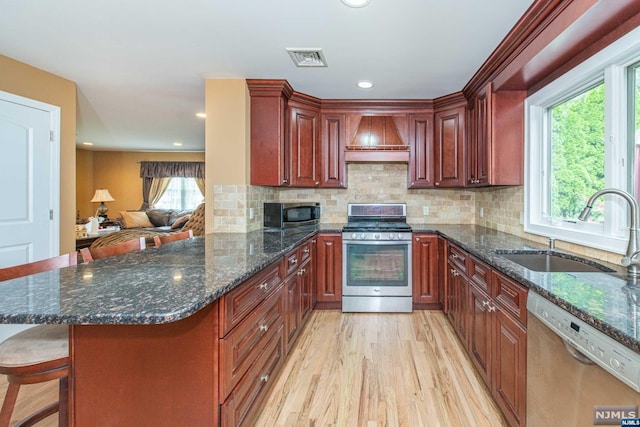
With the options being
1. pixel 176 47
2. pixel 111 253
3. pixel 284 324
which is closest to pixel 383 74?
pixel 176 47

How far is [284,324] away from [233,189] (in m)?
1.39

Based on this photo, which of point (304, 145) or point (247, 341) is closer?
point (247, 341)

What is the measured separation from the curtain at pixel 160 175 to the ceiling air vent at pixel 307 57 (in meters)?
5.87

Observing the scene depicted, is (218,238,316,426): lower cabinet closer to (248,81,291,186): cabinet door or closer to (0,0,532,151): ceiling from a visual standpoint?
(248,81,291,186): cabinet door

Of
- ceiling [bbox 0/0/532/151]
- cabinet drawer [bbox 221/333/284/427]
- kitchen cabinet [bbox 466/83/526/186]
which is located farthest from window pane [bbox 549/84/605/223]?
cabinet drawer [bbox 221/333/284/427]

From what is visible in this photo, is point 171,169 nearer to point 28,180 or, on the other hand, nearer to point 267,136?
point 28,180

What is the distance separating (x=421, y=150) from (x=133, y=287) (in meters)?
3.24

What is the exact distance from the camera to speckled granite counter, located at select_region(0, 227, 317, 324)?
957 millimetres

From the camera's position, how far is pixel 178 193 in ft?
26.2

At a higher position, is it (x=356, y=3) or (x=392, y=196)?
(x=356, y=3)

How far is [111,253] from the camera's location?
6.54ft

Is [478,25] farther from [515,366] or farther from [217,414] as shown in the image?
[217,414]

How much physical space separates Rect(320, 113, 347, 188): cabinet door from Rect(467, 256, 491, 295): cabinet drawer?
185 cm

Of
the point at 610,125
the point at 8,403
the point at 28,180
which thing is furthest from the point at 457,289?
the point at 28,180
